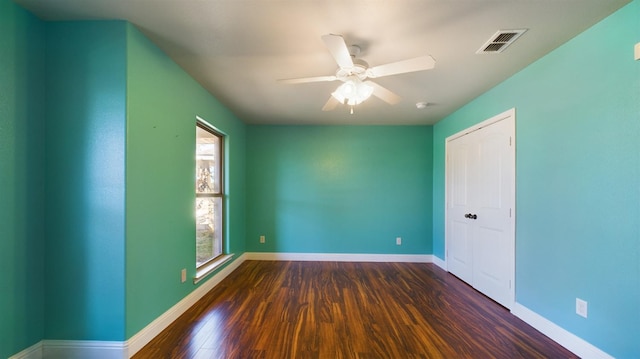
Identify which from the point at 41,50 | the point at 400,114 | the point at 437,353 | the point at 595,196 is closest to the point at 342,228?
the point at 400,114

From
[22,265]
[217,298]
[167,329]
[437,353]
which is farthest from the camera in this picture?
[217,298]

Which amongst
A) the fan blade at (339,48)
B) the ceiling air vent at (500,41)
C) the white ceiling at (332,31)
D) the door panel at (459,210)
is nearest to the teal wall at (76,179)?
the white ceiling at (332,31)

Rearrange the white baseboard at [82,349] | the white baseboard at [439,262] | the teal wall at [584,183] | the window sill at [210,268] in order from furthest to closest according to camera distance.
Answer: the white baseboard at [439,262], the window sill at [210,268], the white baseboard at [82,349], the teal wall at [584,183]

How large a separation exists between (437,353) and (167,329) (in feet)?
7.15

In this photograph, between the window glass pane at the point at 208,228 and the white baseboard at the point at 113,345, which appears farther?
the window glass pane at the point at 208,228

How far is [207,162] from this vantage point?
324cm

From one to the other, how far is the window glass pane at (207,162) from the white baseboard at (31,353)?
5.47ft

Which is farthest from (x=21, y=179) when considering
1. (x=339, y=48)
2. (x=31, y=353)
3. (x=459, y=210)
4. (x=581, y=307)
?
(x=459, y=210)

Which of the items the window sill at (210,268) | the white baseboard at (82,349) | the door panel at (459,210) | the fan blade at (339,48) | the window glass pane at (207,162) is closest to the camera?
→ the fan blade at (339,48)

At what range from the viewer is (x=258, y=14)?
1617mm

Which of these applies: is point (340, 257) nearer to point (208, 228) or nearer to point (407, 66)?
point (208, 228)

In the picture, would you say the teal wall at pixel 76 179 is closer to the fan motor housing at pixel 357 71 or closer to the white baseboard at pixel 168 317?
the white baseboard at pixel 168 317

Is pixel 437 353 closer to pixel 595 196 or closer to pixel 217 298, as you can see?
pixel 595 196

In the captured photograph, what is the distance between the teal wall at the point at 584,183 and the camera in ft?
5.06
